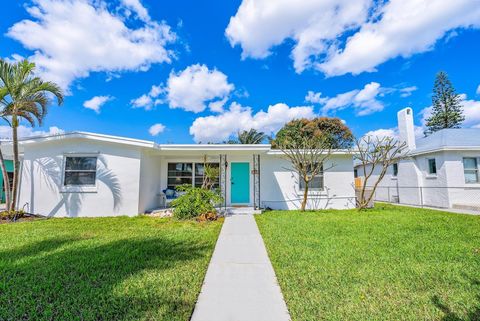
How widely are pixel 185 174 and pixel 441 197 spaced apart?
13272 mm

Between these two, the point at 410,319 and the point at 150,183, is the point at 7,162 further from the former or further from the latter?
the point at 410,319

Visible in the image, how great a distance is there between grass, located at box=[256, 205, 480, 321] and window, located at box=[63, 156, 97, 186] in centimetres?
744

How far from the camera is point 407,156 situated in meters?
13.5

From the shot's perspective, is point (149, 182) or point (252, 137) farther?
point (252, 137)

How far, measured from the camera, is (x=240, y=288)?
321 centimetres

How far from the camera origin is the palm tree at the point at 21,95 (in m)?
7.94

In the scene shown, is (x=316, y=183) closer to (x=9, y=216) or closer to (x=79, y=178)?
(x=79, y=178)

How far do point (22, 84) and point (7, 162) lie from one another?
25.9 feet

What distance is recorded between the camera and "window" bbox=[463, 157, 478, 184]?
11625mm

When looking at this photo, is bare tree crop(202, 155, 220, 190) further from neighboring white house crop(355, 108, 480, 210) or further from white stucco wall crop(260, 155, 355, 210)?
neighboring white house crop(355, 108, 480, 210)

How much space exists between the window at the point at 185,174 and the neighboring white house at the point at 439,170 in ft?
37.6

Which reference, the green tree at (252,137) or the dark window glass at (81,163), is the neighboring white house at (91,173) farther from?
the green tree at (252,137)

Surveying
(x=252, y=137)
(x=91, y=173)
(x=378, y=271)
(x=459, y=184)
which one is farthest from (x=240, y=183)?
(x=252, y=137)

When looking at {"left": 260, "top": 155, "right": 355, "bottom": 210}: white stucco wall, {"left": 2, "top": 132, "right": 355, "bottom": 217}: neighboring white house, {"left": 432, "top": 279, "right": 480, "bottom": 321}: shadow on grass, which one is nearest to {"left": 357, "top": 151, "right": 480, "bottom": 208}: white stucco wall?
{"left": 260, "top": 155, "right": 355, "bottom": 210}: white stucco wall
